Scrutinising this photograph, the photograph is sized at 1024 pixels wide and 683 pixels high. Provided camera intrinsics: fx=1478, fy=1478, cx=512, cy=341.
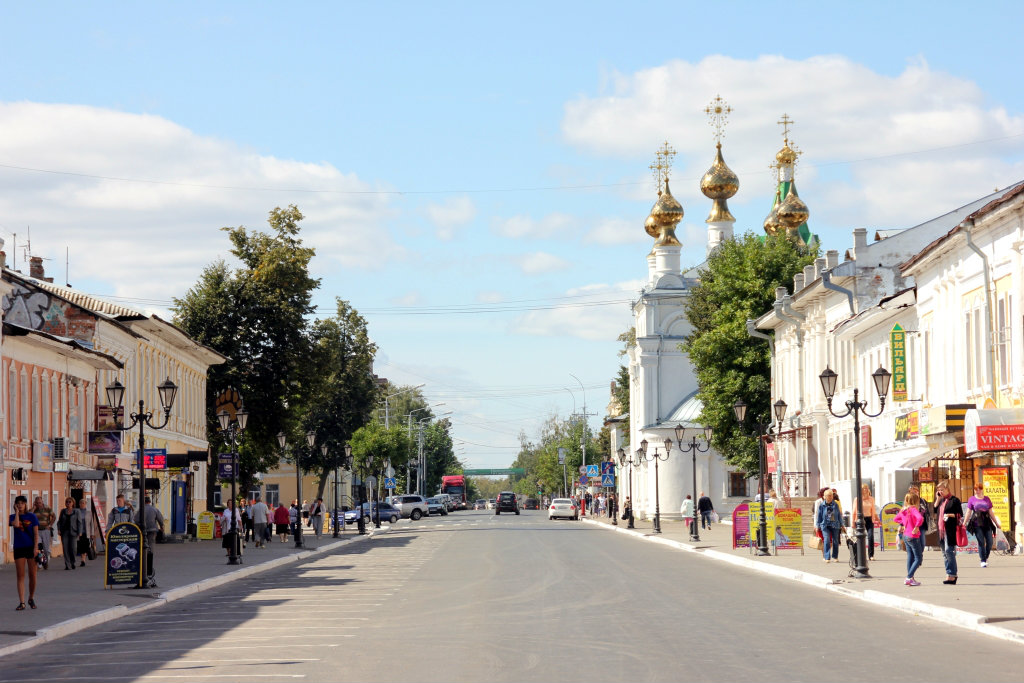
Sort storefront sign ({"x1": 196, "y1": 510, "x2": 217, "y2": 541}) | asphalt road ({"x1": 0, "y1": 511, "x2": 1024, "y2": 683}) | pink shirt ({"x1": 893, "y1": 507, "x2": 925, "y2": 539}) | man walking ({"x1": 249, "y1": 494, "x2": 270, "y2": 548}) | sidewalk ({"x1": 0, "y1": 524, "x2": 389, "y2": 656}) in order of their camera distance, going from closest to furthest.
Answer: asphalt road ({"x1": 0, "y1": 511, "x2": 1024, "y2": 683})
sidewalk ({"x1": 0, "y1": 524, "x2": 389, "y2": 656})
pink shirt ({"x1": 893, "y1": 507, "x2": 925, "y2": 539})
man walking ({"x1": 249, "y1": 494, "x2": 270, "y2": 548})
storefront sign ({"x1": 196, "y1": 510, "x2": 217, "y2": 541})

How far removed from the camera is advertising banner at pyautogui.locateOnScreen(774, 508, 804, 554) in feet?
118

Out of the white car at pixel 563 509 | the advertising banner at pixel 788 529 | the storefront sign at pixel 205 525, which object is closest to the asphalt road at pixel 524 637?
the advertising banner at pixel 788 529

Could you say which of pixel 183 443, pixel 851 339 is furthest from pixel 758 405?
pixel 183 443

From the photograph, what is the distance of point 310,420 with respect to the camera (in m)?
93.7

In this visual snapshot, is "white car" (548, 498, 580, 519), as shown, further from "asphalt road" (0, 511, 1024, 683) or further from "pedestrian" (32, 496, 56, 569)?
"asphalt road" (0, 511, 1024, 683)

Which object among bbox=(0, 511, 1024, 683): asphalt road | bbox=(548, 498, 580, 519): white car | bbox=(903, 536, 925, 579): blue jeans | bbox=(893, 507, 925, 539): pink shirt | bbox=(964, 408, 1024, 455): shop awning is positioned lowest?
bbox=(548, 498, 580, 519): white car

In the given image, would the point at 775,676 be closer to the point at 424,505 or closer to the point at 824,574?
the point at 824,574

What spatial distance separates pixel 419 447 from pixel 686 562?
401ft

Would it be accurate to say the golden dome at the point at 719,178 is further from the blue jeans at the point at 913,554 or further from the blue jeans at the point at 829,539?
the blue jeans at the point at 913,554

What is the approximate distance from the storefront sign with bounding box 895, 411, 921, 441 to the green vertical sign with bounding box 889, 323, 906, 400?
1.08 meters

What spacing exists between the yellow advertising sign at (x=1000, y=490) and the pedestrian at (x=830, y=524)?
351cm

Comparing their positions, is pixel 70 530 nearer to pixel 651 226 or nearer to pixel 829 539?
pixel 829 539

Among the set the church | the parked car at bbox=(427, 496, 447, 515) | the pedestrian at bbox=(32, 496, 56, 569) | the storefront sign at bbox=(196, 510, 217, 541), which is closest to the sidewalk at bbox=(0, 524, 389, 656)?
the pedestrian at bbox=(32, 496, 56, 569)

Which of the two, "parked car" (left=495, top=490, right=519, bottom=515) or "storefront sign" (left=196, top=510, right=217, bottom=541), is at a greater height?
"storefront sign" (left=196, top=510, right=217, bottom=541)
